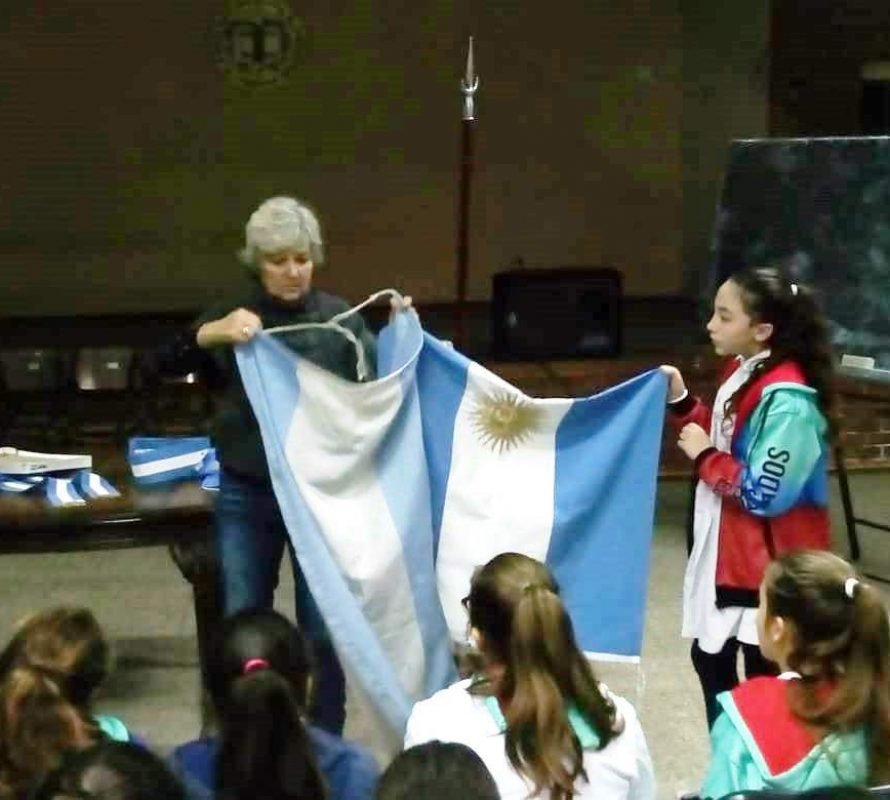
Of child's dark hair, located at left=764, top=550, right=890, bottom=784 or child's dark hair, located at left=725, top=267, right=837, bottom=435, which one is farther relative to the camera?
child's dark hair, located at left=725, top=267, right=837, bottom=435

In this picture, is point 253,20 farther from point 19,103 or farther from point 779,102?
point 779,102

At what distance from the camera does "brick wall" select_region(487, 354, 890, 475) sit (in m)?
6.18

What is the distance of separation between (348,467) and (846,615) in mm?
1116

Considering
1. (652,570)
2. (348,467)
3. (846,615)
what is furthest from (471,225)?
(846,615)

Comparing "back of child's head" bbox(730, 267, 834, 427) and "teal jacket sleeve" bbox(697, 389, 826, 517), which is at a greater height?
"back of child's head" bbox(730, 267, 834, 427)

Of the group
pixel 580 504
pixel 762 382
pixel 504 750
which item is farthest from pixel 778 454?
pixel 504 750

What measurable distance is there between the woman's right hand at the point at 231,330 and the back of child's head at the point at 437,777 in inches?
49.1

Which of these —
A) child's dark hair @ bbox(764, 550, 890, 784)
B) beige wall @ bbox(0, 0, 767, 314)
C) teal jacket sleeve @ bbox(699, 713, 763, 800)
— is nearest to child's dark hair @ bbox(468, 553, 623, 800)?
teal jacket sleeve @ bbox(699, 713, 763, 800)

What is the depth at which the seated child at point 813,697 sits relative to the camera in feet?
6.20

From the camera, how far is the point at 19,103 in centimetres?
709

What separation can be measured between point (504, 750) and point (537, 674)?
12 cm

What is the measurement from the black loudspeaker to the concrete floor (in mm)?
1044

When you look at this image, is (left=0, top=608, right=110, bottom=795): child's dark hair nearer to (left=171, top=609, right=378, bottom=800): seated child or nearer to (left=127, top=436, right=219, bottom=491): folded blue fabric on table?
(left=171, top=609, right=378, bottom=800): seated child

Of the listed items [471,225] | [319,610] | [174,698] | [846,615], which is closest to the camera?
[846,615]
